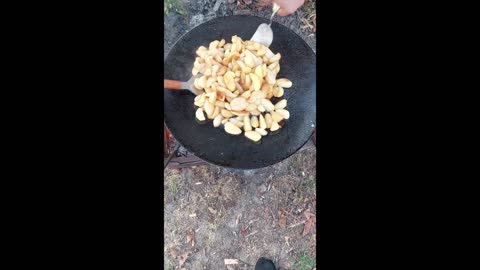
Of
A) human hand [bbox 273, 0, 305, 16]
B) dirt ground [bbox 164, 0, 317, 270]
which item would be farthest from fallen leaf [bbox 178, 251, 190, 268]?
human hand [bbox 273, 0, 305, 16]

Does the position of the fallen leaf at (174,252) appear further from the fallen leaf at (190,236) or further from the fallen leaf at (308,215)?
the fallen leaf at (308,215)

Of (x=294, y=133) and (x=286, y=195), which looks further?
(x=286, y=195)

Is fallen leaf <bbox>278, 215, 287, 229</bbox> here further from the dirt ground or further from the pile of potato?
the pile of potato

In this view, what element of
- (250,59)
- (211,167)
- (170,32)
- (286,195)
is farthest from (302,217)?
(170,32)

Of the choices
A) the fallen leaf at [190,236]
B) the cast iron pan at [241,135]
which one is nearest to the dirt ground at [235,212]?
the fallen leaf at [190,236]

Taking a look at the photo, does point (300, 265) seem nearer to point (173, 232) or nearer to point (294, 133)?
point (173, 232)

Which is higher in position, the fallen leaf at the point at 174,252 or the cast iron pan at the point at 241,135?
the cast iron pan at the point at 241,135

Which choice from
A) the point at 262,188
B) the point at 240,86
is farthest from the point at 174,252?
the point at 240,86
